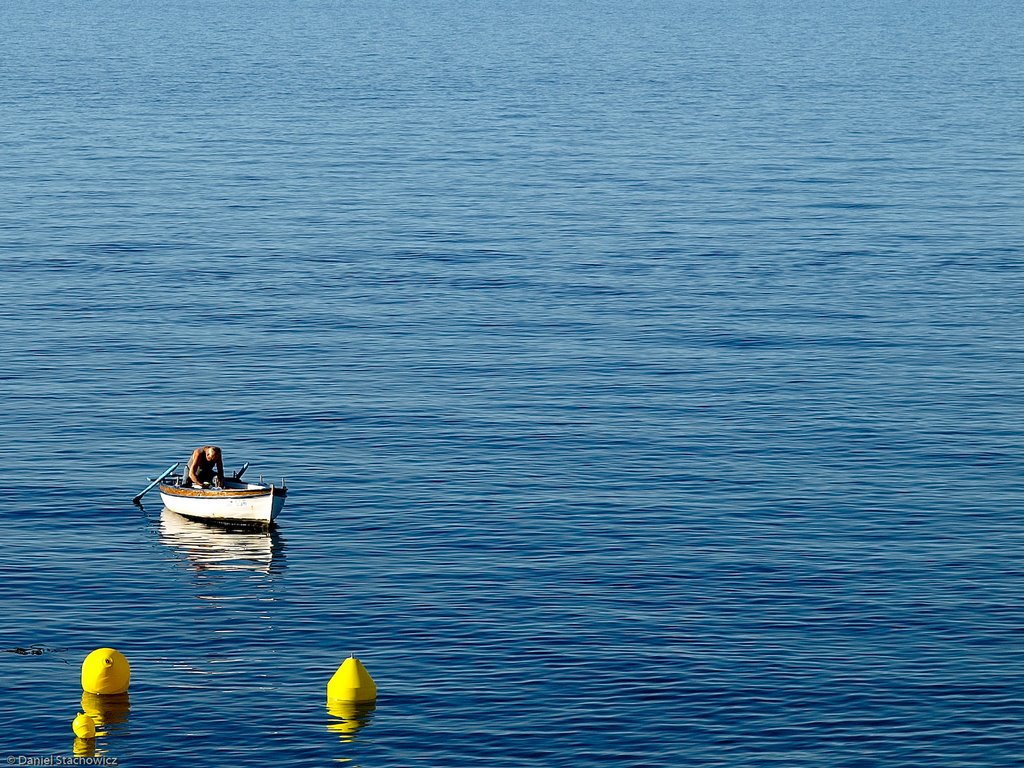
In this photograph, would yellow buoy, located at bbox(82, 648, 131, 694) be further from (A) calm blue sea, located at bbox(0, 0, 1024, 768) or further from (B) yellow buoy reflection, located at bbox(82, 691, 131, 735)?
(A) calm blue sea, located at bbox(0, 0, 1024, 768)

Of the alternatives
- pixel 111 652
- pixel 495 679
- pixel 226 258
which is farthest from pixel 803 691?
pixel 226 258

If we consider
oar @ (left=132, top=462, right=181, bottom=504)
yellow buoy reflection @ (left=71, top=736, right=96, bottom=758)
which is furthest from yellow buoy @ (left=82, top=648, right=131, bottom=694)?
oar @ (left=132, top=462, right=181, bottom=504)

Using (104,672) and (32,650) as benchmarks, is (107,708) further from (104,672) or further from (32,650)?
(32,650)

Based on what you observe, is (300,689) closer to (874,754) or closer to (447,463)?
(874,754)

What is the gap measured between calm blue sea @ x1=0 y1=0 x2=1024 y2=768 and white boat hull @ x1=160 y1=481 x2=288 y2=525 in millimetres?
922

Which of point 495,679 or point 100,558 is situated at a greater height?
point 100,558

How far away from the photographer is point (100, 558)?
2534 inches

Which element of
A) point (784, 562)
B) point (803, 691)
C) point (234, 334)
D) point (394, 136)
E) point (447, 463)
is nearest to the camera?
point (803, 691)

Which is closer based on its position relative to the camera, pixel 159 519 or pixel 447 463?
pixel 159 519

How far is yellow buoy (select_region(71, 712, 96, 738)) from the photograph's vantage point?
4931 cm

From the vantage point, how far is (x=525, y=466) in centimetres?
7512

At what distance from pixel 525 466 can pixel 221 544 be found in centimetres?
1403

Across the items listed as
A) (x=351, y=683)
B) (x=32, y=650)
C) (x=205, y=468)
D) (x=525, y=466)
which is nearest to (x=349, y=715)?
(x=351, y=683)

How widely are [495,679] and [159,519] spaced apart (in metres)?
22.2
